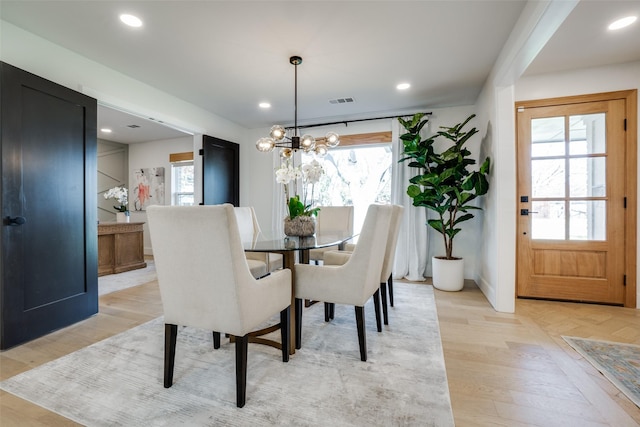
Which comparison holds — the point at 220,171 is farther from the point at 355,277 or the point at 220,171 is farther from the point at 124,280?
the point at 355,277

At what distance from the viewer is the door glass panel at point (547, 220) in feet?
10.4

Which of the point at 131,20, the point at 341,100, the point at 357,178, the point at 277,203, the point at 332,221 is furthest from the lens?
the point at 277,203

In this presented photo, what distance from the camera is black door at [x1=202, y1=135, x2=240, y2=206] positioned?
14.0ft

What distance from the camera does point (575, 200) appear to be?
10.2ft

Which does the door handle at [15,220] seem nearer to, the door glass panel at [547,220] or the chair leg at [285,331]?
the chair leg at [285,331]

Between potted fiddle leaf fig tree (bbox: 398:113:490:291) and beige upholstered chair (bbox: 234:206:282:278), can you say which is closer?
beige upholstered chair (bbox: 234:206:282:278)

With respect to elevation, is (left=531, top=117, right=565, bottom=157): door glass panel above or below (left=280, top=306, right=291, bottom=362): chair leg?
above

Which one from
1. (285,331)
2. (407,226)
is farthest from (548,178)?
(285,331)

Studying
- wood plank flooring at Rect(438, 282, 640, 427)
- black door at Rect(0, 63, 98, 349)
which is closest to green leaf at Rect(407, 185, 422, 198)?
wood plank flooring at Rect(438, 282, 640, 427)

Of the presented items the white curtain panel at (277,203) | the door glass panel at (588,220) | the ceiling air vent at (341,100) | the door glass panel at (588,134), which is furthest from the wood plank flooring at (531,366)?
the white curtain panel at (277,203)

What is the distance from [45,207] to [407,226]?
4.01 metres

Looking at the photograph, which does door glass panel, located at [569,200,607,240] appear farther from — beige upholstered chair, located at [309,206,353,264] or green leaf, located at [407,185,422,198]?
beige upholstered chair, located at [309,206,353,264]

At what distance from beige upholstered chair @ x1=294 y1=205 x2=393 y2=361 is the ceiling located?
1541mm

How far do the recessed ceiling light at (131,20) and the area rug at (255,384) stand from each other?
8.11 feet
